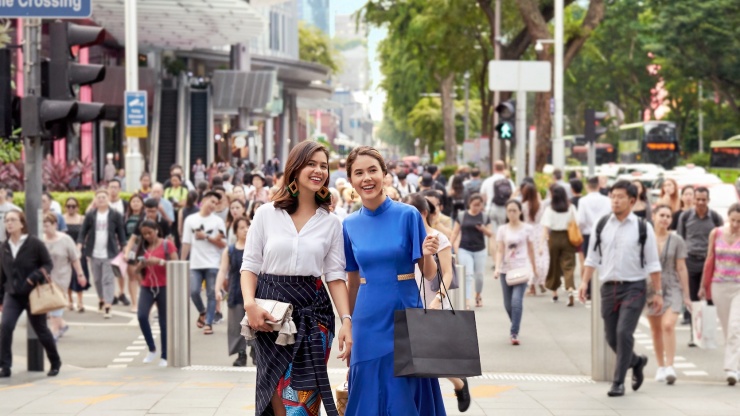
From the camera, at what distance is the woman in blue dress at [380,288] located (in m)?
6.34

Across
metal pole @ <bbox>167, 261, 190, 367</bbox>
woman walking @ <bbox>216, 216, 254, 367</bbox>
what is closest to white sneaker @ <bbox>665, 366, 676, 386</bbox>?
woman walking @ <bbox>216, 216, 254, 367</bbox>

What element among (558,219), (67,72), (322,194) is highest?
(67,72)

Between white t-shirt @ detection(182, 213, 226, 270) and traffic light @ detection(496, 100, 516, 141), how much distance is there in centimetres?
1075

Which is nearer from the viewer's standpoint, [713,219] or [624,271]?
[624,271]

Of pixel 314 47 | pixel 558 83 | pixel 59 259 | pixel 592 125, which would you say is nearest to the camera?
pixel 59 259

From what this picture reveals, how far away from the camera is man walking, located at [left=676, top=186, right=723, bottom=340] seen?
584 inches

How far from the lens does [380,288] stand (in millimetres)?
6426

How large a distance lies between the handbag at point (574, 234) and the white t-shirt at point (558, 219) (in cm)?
5

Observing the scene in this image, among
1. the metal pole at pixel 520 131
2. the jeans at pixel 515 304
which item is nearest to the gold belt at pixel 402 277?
the jeans at pixel 515 304

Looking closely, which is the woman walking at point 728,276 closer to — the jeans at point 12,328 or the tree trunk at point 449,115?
the jeans at point 12,328

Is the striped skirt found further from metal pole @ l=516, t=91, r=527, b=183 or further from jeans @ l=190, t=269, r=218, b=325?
metal pole @ l=516, t=91, r=527, b=183

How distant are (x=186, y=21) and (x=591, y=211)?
30732 millimetres

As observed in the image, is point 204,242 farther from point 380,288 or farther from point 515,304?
point 380,288

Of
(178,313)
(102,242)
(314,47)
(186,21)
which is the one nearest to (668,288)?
(178,313)
